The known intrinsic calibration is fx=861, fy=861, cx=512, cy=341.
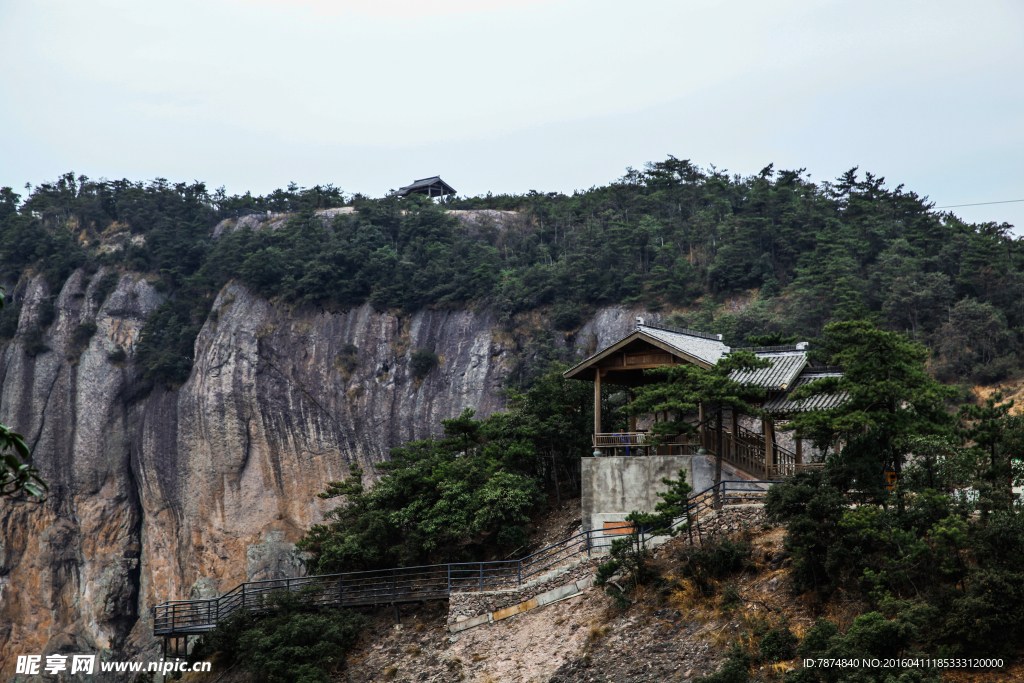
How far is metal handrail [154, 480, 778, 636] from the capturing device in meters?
18.9

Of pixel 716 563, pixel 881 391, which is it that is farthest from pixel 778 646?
pixel 881 391

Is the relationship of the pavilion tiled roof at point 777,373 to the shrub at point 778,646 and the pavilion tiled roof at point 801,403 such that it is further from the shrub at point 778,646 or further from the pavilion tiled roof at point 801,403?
the shrub at point 778,646

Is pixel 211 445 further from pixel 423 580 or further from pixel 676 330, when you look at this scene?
pixel 676 330

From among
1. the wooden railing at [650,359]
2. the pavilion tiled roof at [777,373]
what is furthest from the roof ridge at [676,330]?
the pavilion tiled roof at [777,373]

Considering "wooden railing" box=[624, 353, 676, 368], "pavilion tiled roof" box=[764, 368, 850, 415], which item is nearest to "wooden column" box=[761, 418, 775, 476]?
"pavilion tiled roof" box=[764, 368, 850, 415]

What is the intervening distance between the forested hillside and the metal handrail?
1892 cm

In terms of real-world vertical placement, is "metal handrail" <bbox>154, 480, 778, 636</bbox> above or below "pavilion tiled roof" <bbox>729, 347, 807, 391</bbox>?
below

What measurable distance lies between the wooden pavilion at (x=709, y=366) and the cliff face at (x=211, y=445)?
2344 cm

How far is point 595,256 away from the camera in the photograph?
160ft

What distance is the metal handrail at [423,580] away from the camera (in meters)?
18.9

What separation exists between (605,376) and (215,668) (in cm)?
1167

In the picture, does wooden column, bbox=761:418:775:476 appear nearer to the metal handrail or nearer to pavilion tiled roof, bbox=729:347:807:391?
pavilion tiled roof, bbox=729:347:807:391

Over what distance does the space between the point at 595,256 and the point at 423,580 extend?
1217 inches

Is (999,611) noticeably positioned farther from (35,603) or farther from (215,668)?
(35,603)
